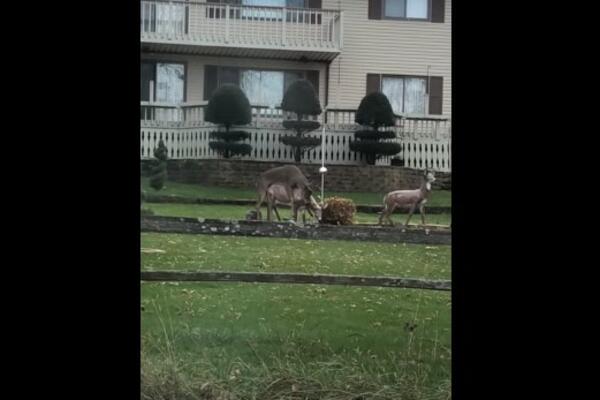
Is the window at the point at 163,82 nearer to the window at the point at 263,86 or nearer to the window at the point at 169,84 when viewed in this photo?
the window at the point at 169,84

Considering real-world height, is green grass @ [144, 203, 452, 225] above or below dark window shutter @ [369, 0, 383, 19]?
below

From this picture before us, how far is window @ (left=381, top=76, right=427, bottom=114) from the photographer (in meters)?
2.16

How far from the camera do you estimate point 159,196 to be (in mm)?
2061

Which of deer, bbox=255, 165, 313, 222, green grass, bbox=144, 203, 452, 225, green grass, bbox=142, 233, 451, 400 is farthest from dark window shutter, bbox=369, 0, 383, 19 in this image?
green grass, bbox=142, 233, 451, 400

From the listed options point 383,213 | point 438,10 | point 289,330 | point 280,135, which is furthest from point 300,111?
point 289,330

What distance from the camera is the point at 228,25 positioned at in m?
2.22

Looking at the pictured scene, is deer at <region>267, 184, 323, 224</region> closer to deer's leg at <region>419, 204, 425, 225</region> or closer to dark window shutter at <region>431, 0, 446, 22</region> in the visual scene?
deer's leg at <region>419, 204, 425, 225</region>

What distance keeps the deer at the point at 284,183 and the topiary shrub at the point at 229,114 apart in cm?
12

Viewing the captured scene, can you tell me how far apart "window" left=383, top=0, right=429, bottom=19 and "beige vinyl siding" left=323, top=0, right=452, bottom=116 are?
0.03 m

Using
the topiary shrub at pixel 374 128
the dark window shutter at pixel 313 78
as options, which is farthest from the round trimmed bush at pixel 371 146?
the dark window shutter at pixel 313 78

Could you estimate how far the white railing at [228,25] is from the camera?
6.82 feet
